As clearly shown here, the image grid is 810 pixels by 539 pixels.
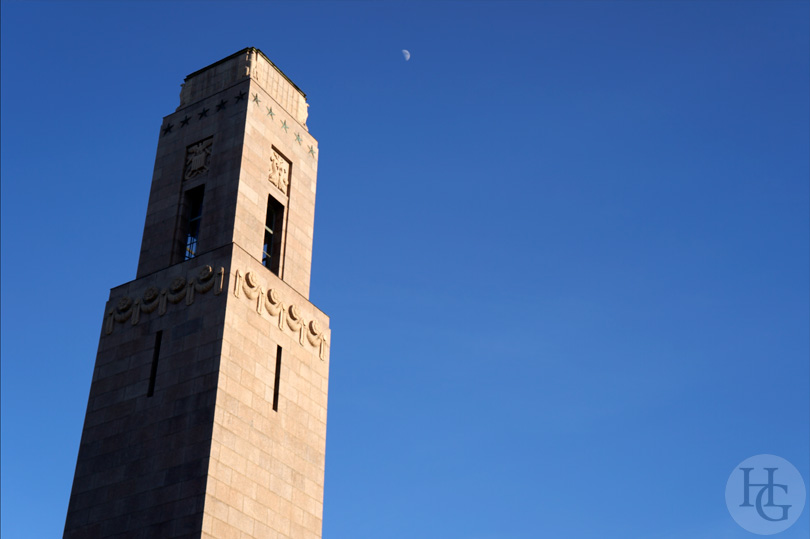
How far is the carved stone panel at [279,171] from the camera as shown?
2073 inches

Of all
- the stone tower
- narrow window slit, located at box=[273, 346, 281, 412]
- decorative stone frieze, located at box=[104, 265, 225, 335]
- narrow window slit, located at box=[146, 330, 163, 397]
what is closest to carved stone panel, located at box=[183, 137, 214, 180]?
the stone tower

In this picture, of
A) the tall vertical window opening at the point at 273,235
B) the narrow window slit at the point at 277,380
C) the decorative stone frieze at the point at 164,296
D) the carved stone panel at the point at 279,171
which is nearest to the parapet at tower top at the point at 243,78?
the carved stone panel at the point at 279,171

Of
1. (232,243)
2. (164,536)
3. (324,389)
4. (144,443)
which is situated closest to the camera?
(164,536)

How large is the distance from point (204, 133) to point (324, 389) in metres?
15.1

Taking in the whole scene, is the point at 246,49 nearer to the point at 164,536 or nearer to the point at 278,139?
the point at 278,139

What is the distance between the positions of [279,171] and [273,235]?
3.61m

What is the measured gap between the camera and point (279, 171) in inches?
2094

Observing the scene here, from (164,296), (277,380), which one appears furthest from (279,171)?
(277,380)

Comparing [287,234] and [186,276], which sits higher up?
[287,234]

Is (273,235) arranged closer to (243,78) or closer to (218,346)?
(243,78)

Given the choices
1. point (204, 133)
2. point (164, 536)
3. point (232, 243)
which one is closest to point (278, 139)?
point (204, 133)

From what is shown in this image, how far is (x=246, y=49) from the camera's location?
54.6 m

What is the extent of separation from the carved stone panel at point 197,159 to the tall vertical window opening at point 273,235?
376cm

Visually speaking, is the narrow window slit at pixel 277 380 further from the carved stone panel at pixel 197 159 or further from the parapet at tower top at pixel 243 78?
the parapet at tower top at pixel 243 78
